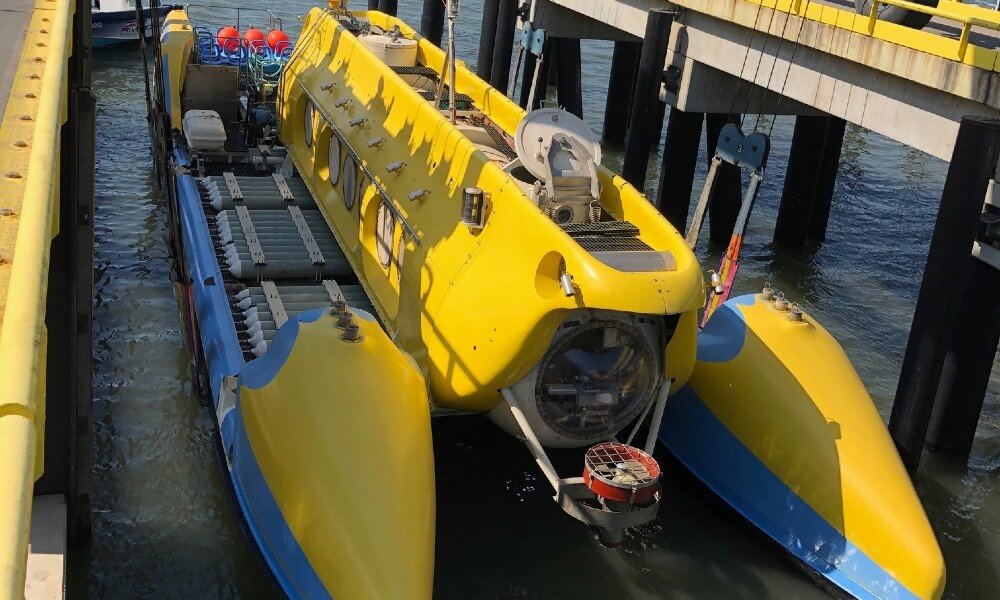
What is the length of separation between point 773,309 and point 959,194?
218 cm

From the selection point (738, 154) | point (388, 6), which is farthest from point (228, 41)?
point (738, 154)

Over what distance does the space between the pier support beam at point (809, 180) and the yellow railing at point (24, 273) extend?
42.7 feet

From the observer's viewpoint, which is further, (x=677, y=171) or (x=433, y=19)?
(x=433, y=19)

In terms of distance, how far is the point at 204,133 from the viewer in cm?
1675

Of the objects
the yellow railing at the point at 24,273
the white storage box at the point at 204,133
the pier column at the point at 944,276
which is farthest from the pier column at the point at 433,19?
the yellow railing at the point at 24,273

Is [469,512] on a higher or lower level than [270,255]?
lower

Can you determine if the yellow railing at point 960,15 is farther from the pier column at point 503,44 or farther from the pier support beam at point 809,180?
the pier column at point 503,44

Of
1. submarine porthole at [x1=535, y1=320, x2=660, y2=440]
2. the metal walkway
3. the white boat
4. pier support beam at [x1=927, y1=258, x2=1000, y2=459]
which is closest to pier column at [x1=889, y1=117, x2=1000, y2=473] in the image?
pier support beam at [x1=927, y1=258, x2=1000, y2=459]

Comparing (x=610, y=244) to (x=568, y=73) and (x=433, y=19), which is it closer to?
(x=568, y=73)

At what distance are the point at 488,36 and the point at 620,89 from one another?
448 centimetres

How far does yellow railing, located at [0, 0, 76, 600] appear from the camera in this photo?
3.30 metres

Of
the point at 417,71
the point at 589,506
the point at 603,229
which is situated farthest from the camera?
the point at 417,71

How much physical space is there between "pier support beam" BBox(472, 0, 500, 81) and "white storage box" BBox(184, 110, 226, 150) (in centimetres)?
639

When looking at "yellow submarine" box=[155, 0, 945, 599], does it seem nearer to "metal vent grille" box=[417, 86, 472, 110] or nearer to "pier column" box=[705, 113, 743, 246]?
"metal vent grille" box=[417, 86, 472, 110]
